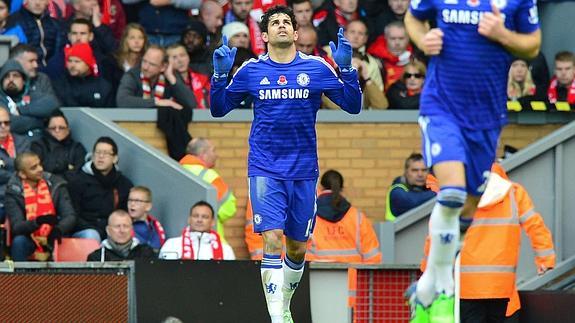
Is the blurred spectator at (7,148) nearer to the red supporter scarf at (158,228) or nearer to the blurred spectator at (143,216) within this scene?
the blurred spectator at (143,216)

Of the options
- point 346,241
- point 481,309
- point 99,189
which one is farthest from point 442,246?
point 99,189

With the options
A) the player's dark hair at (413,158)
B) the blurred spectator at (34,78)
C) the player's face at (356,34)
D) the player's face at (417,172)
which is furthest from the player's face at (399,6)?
the blurred spectator at (34,78)

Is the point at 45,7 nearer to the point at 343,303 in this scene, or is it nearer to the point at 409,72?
the point at 409,72

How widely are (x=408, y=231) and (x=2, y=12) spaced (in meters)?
4.99

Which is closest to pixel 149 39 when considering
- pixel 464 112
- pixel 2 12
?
pixel 2 12

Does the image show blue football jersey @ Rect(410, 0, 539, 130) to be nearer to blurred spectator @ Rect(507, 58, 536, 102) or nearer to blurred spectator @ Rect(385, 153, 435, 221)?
blurred spectator @ Rect(385, 153, 435, 221)

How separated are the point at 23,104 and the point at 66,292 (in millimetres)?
4180

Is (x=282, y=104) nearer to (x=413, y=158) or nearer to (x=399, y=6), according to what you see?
(x=413, y=158)

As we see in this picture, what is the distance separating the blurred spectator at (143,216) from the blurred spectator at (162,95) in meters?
1.46

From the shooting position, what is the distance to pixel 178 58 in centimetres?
1966

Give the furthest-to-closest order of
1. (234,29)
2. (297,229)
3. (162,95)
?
(234,29) → (162,95) → (297,229)

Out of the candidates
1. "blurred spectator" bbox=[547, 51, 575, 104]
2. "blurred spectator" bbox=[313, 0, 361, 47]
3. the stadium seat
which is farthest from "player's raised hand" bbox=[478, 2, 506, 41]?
"blurred spectator" bbox=[313, 0, 361, 47]

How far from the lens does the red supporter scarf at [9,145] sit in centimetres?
1808

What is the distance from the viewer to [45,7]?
64.0 ft
